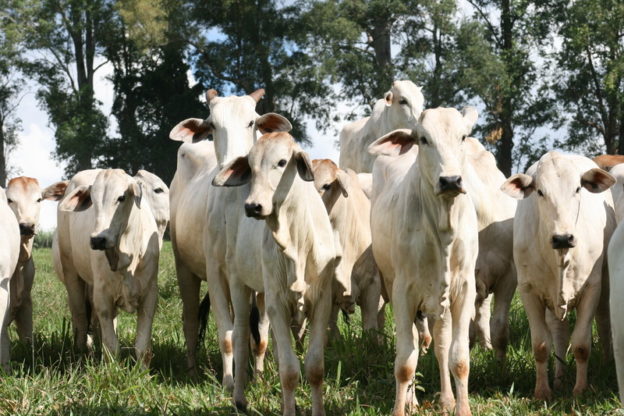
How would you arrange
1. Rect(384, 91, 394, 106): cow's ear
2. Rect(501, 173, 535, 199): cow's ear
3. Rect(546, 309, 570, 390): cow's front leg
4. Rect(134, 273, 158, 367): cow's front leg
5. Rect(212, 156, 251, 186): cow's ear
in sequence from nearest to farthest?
Rect(212, 156, 251, 186): cow's ear → Rect(501, 173, 535, 199): cow's ear → Rect(546, 309, 570, 390): cow's front leg → Rect(134, 273, 158, 367): cow's front leg → Rect(384, 91, 394, 106): cow's ear

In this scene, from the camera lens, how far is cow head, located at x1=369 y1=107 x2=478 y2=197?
5.35 metres

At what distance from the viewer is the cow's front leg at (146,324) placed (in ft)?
24.5

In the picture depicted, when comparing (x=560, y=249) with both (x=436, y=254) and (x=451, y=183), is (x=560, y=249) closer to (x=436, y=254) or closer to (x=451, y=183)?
(x=436, y=254)

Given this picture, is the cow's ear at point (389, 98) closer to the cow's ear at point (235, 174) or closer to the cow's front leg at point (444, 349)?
the cow's ear at point (235, 174)

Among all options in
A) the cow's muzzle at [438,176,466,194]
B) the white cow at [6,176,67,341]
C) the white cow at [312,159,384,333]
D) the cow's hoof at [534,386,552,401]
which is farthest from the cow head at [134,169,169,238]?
the cow's muzzle at [438,176,466,194]

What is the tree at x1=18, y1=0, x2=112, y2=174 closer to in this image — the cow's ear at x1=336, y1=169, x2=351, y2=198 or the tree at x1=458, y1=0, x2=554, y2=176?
the tree at x1=458, y1=0, x2=554, y2=176

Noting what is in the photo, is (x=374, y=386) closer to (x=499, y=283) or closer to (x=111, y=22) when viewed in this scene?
(x=499, y=283)

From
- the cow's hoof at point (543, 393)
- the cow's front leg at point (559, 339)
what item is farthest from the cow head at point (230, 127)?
the cow's hoof at point (543, 393)

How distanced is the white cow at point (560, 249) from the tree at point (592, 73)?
21.5m

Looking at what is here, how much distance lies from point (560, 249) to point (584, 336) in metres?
0.68

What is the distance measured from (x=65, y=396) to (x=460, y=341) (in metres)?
2.75

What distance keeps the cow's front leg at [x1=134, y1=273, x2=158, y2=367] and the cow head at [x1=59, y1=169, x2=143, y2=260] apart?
433 mm

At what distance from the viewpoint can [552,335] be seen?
715cm

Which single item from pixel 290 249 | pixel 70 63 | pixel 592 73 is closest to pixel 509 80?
pixel 592 73
